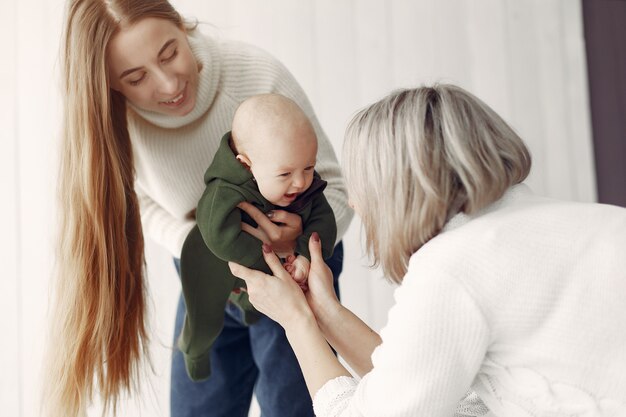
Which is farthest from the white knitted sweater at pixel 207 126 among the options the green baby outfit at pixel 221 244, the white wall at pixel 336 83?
the white wall at pixel 336 83

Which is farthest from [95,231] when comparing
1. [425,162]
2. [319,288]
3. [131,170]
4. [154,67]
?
[425,162]

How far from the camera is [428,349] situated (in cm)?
104

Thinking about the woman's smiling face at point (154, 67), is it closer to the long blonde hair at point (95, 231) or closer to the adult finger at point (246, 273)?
the long blonde hair at point (95, 231)

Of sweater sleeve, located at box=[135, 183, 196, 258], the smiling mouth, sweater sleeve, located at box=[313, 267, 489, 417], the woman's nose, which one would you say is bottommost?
sweater sleeve, located at box=[313, 267, 489, 417]

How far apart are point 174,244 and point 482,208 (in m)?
0.85

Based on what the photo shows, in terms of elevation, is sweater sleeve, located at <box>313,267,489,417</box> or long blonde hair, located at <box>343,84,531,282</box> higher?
long blonde hair, located at <box>343,84,531,282</box>

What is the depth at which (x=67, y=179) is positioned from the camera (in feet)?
4.97

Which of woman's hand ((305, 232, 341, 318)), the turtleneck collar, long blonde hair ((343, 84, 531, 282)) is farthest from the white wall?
long blonde hair ((343, 84, 531, 282))

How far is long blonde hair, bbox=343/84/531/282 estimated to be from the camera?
110 centimetres

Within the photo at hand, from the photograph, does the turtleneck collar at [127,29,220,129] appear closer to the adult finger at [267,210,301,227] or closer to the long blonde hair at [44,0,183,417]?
the long blonde hair at [44,0,183,417]

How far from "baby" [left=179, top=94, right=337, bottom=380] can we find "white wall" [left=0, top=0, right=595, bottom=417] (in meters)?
0.94

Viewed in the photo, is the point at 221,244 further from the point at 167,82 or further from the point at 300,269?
the point at 167,82

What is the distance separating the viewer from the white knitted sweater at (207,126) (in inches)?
63.0

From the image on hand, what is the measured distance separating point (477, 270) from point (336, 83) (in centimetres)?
176
